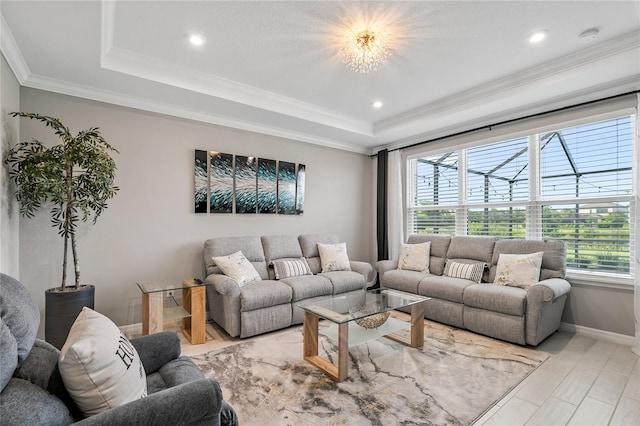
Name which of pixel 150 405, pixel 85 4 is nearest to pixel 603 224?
pixel 150 405

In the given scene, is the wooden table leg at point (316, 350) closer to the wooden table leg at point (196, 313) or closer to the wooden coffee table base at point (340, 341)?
the wooden coffee table base at point (340, 341)

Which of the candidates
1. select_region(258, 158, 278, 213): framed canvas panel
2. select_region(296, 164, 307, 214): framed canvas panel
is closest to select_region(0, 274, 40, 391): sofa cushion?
select_region(258, 158, 278, 213): framed canvas panel

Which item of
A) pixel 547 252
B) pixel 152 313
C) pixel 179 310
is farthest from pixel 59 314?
pixel 547 252

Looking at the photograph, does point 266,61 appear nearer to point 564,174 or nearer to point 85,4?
point 85,4

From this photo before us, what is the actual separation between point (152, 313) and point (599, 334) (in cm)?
460

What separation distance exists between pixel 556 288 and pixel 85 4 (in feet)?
14.6

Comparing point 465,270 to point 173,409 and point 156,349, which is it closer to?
point 156,349

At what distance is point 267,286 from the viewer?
348cm

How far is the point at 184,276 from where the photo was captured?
3846mm

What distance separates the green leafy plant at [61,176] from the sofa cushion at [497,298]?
384 cm

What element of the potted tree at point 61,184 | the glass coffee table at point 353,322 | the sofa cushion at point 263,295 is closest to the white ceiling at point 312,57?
the potted tree at point 61,184

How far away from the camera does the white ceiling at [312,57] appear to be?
7.59 ft

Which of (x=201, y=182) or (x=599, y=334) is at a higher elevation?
(x=201, y=182)

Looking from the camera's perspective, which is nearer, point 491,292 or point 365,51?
point 365,51
